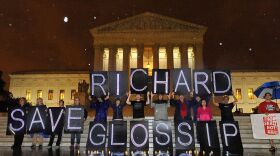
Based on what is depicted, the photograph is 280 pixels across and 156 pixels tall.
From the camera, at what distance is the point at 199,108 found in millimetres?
14117

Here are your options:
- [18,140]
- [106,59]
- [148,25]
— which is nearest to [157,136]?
[18,140]

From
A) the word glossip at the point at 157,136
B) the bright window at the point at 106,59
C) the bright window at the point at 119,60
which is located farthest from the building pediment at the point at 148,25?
the word glossip at the point at 157,136

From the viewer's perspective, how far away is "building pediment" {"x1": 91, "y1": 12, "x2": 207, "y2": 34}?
213 ft

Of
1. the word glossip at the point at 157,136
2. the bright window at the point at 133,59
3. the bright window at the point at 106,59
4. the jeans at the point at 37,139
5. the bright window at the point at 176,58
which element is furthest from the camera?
the bright window at the point at 133,59

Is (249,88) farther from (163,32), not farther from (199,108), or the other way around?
(199,108)

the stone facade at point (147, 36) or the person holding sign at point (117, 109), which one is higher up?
the stone facade at point (147, 36)

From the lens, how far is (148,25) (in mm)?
65250

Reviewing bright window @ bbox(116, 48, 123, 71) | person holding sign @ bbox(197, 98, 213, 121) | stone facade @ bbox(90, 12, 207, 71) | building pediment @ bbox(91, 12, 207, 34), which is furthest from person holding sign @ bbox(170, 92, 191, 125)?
bright window @ bbox(116, 48, 123, 71)

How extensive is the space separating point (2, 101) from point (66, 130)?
2057 centimetres

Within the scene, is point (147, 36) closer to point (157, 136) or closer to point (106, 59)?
point (106, 59)

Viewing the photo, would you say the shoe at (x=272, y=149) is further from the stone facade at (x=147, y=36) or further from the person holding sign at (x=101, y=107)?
the stone facade at (x=147, y=36)

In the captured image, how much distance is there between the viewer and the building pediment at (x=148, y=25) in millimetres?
64875

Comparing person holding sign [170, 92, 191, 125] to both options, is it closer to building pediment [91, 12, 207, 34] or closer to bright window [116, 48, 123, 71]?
building pediment [91, 12, 207, 34]

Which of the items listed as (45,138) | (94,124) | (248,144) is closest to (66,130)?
(94,124)
